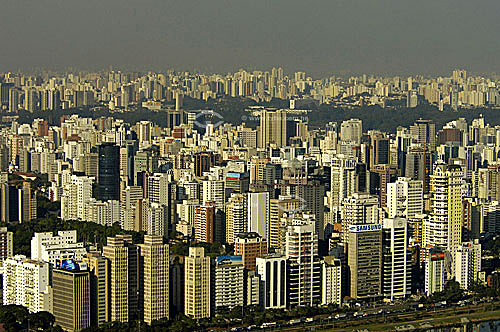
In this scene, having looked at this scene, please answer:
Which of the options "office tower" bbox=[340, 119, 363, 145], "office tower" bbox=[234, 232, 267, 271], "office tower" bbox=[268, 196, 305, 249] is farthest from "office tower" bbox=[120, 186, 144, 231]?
"office tower" bbox=[340, 119, 363, 145]

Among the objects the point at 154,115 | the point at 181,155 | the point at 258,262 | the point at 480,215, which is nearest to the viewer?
the point at 258,262

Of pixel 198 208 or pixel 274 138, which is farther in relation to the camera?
pixel 274 138

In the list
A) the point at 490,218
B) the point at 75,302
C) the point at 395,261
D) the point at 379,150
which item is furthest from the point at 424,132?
the point at 75,302

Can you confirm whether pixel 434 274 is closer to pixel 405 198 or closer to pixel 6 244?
pixel 405 198

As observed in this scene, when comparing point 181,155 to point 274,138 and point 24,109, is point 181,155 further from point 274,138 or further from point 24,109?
point 24,109

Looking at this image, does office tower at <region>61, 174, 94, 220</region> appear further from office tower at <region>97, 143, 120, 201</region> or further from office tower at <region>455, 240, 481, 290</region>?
office tower at <region>455, 240, 481, 290</region>

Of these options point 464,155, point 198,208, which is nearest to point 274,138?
point 464,155

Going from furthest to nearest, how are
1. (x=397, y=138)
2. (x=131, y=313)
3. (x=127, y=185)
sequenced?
(x=397, y=138) < (x=127, y=185) < (x=131, y=313)
